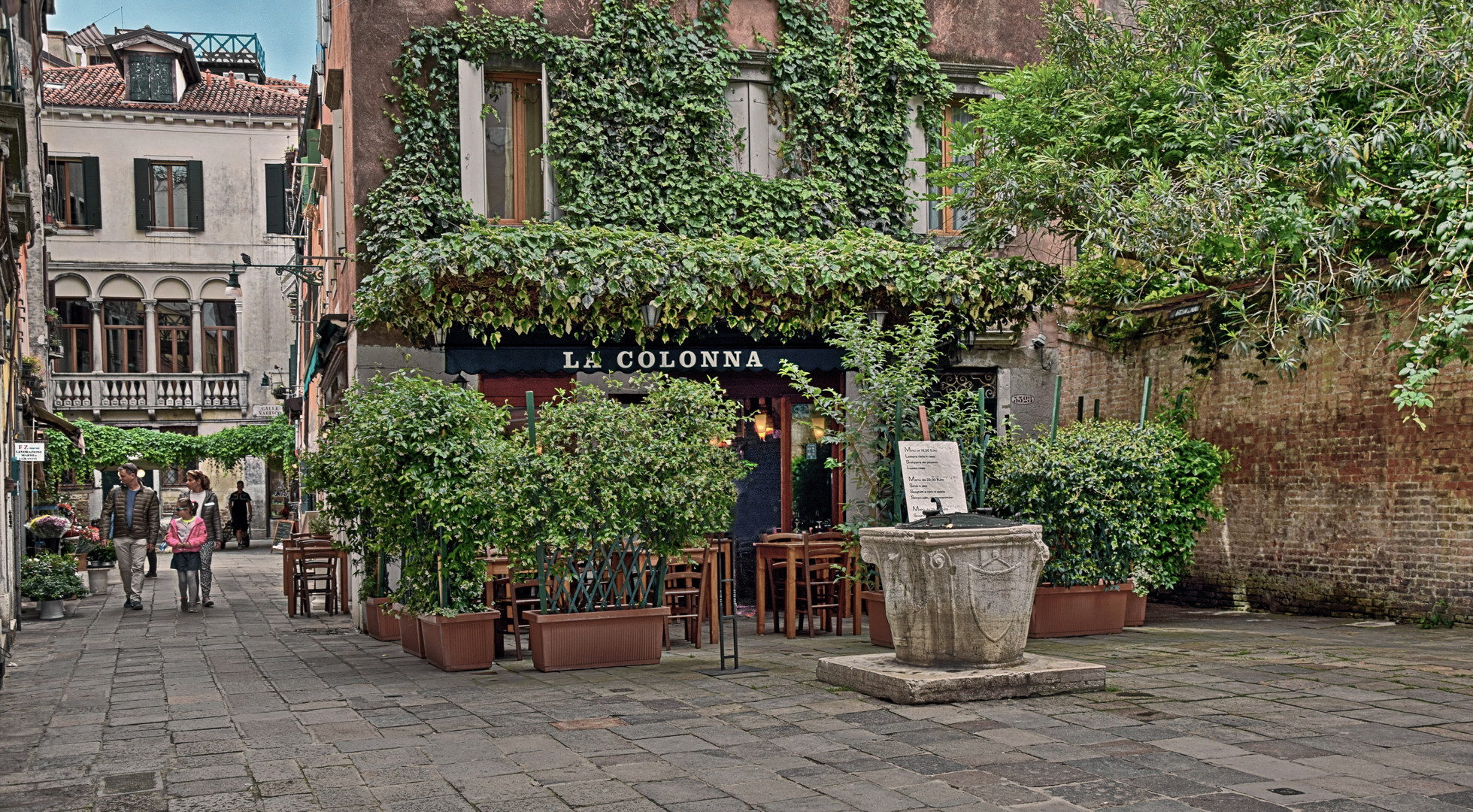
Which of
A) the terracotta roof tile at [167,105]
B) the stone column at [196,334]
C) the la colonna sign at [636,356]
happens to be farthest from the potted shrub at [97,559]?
the terracotta roof tile at [167,105]

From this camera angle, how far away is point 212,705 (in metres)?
8.06

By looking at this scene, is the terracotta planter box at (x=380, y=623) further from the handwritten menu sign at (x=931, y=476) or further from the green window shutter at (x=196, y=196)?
the green window shutter at (x=196, y=196)

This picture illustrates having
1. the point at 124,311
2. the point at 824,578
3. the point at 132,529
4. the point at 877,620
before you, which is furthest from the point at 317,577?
the point at 124,311

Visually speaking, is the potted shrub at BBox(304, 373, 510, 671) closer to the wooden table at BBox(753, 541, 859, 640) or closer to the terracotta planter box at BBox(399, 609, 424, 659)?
the terracotta planter box at BBox(399, 609, 424, 659)

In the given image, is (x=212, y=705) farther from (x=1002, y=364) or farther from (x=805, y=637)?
(x=1002, y=364)

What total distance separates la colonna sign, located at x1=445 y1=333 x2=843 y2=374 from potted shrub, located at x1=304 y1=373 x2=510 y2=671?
117 inches

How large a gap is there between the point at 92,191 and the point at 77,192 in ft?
1.30

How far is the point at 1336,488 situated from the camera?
39.9ft

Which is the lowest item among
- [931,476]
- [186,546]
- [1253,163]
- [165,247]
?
[186,546]

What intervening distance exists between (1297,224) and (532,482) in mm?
5995

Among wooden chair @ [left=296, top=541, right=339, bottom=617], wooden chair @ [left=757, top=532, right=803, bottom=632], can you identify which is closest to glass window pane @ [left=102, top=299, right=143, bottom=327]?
wooden chair @ [left=296, top=541, right=339, bottom=617]

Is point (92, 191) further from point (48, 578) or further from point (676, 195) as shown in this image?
point (676, 195)

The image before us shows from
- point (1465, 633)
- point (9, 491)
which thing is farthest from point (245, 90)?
point (1465, 633)

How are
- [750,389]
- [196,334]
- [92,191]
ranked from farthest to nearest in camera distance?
[196,334]
[92,191]
[750,389]
